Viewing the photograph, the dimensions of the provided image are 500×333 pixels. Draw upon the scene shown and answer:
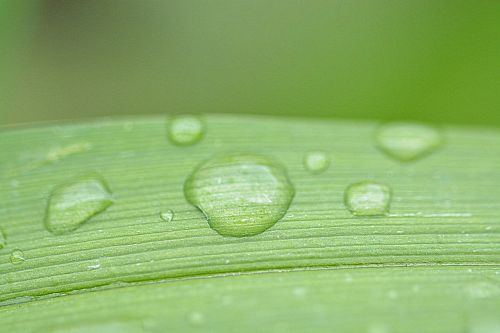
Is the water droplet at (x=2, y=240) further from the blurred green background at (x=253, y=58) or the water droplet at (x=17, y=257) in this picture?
the blurred green background at (x=253, y=58)

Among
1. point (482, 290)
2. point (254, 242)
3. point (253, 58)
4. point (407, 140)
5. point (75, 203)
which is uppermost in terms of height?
point (253, 58)

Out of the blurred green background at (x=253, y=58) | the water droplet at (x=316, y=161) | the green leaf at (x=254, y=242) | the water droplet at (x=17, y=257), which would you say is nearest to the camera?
the green leaf at (x=254, y=242)

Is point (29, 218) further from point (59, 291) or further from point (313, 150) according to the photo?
point (313, 150)

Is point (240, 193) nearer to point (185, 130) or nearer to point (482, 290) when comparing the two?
point (185, 130)

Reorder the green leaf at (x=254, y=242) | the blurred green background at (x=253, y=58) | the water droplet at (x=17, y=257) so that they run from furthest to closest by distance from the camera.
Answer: the blurred green background at (x=253, y=58), the water droplet at (x=17, y=257), the green leaf at (x=254, y=242)

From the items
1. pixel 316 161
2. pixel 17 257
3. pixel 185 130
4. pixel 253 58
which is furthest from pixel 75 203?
pixel 253 58

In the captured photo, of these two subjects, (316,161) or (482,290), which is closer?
(482,290)

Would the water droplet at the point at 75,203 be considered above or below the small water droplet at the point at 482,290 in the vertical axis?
above

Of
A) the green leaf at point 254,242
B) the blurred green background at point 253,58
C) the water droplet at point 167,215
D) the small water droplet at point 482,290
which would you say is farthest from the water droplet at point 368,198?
the blurred green background at point 253,58
